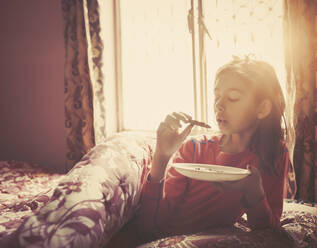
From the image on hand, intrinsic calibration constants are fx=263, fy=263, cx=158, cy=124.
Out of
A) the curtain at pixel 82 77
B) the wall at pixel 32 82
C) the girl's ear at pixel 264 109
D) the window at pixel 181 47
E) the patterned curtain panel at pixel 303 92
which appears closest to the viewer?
the girl's ear at pixel 264 109

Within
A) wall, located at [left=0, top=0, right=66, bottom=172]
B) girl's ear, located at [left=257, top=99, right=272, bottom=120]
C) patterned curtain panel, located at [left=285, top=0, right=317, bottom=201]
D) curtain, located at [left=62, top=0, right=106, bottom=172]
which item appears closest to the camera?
girl's ear, located at [left=257, top=99, right=272, bottom=120]

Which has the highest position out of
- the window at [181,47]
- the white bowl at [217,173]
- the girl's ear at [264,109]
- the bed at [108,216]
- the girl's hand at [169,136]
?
the window at [181,47]

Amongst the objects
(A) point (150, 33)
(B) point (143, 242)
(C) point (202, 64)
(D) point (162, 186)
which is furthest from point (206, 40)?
(B) point (143, 242)

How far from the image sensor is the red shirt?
2.41 ft

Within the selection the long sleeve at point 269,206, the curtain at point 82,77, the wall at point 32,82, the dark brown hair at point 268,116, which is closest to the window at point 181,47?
the curtain at point 82,77

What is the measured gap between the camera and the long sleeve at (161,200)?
2.67ft

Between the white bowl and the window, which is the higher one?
the window

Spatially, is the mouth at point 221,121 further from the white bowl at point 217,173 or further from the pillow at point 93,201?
the pillow at point 93,201

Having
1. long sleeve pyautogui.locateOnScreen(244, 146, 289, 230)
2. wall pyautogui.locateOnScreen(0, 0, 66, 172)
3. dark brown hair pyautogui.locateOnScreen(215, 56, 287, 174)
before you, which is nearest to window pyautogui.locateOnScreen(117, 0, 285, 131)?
wall pyautogui.locateOnScreen(0, 0, 66, 172)

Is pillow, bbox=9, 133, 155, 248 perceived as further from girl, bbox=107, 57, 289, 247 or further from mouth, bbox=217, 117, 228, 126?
mouth, bbox=217, 117, 228, 126

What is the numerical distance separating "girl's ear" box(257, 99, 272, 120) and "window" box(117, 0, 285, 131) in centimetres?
90

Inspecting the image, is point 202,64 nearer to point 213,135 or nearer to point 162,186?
point 213,135

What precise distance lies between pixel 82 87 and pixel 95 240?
1.86 metres

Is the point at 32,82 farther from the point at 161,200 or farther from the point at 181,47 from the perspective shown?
the point at 161,200
